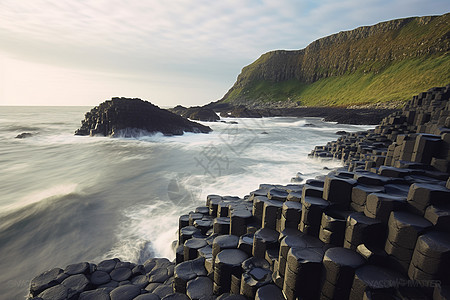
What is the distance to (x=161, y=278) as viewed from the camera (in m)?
5.66

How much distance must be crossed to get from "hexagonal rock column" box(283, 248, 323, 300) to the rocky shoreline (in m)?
0.02

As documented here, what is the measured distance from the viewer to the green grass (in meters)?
57.3

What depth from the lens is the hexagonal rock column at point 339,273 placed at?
3207 millimetres

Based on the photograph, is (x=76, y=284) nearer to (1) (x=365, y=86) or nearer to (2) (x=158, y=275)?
(2) (x=158, y=275)

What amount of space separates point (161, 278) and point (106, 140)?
29419 millimetres

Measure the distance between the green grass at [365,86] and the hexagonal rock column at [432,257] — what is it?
66020mm

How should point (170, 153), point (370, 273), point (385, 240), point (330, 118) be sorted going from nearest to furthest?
point (370, 273)
point (385, 240)
point (170, 153)
point (330, 118)

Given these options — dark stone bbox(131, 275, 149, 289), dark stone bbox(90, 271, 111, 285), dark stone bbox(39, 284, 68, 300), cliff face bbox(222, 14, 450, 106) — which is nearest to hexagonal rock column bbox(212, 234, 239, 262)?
dark stone bbox(131, 275, 149, 289)

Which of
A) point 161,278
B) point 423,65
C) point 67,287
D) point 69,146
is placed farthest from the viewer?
point 423,65

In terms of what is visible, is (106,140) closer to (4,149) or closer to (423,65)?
(4,149)

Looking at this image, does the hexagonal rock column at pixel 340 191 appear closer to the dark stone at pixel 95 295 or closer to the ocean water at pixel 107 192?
the dark stone at pixel 95 295

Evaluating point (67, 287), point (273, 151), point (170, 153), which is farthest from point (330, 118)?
point (67, 287)

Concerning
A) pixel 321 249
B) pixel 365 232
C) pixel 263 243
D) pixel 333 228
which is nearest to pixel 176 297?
pixel 263 243

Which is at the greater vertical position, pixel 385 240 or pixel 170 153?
pixel 385 240
